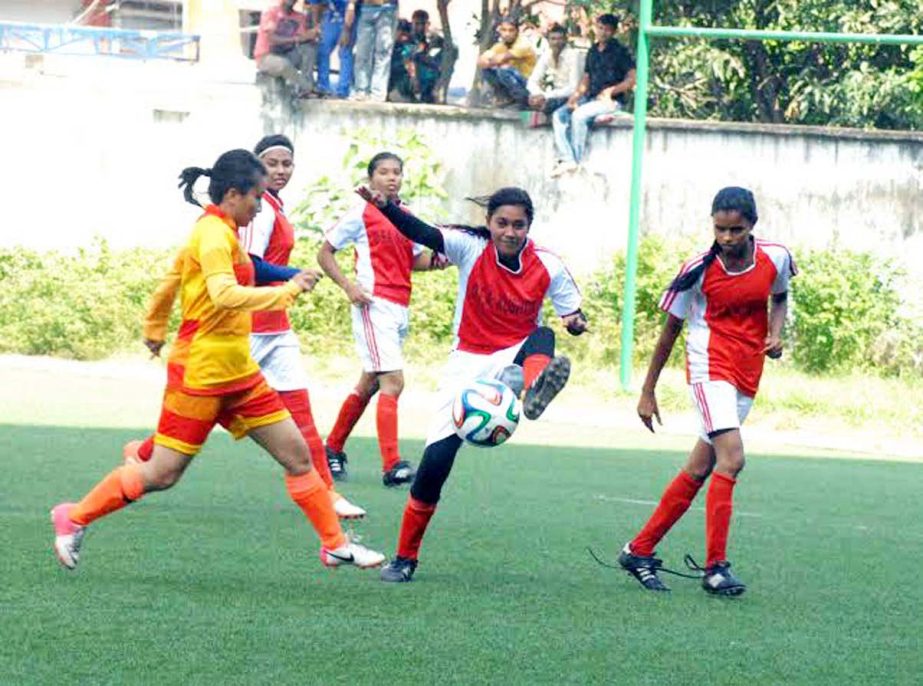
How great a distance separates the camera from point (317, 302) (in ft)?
61.4

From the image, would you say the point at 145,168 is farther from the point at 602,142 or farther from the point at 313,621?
the point at 313,621

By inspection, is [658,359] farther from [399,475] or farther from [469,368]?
[399,475]

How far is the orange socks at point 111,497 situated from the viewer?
297 inches

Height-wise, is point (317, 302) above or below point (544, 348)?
below

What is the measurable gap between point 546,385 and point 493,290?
1.55 ft

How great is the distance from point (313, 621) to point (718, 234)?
7.99 feet

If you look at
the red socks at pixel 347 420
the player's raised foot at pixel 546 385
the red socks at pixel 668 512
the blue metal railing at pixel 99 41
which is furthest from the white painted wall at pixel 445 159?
the player's raised foot at pixel 546 385

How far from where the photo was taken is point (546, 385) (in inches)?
318

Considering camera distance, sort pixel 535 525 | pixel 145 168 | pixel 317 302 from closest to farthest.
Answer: pixel 535 525
pixel 317 302
pixel 145 168

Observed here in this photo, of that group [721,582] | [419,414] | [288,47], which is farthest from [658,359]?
[288,47]

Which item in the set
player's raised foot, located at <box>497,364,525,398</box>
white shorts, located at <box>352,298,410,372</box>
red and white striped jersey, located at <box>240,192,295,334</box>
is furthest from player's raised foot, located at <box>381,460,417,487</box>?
player's raised foot, located at <box>497,364,525,398</box>

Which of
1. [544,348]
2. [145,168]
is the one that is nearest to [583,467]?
[544,348]

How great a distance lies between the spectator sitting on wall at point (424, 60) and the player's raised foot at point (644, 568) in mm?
13784

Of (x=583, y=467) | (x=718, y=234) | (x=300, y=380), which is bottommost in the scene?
(x=583, y=467)
